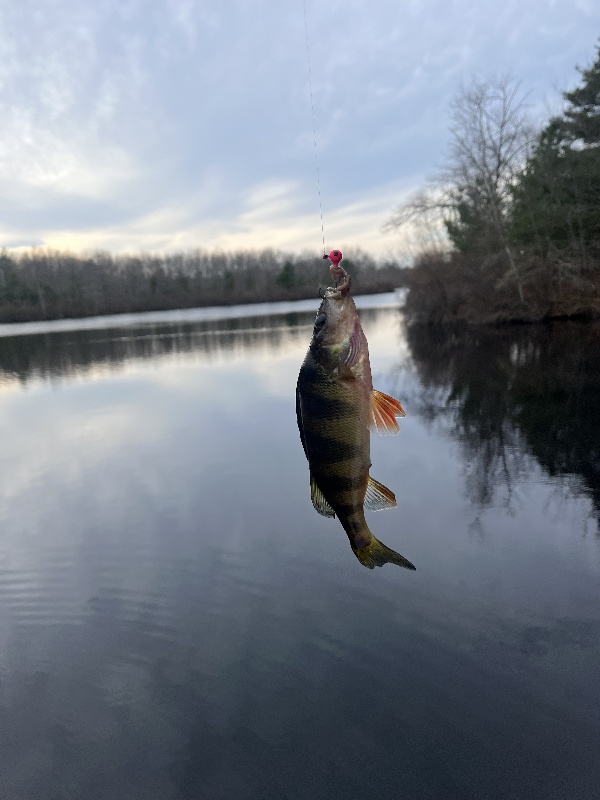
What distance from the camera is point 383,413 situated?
229cm

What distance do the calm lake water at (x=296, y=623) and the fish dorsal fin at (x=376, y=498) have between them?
3.54 m

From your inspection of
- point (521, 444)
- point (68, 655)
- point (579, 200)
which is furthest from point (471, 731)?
point (579, 200)

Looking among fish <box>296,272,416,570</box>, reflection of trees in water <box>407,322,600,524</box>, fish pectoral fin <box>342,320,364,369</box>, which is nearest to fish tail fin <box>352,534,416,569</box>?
fish <box>296,272,416,570</box>

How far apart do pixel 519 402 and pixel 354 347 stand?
15581mm

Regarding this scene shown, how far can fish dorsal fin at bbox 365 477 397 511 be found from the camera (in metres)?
2.39

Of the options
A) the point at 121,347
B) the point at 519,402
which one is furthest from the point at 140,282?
the point at 519,402

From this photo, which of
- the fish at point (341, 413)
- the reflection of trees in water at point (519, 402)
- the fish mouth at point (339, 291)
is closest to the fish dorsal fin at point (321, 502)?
the fish at point (341, 413)

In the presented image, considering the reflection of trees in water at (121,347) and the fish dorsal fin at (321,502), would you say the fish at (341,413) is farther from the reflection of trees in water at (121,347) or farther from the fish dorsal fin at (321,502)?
the reflection of trees in water at (121,347)

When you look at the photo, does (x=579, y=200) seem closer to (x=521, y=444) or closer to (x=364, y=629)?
(x=521, y=444)

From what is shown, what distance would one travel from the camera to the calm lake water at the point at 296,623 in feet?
16.3

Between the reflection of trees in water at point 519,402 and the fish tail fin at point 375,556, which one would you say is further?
the reflection of trees in water at point 519,402

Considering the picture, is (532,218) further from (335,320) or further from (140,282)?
(140,282)

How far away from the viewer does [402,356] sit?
27234 millimetres

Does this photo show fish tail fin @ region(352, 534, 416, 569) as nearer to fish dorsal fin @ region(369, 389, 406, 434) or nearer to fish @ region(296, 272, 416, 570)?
fish @ region(296, 272, 416, 570)
